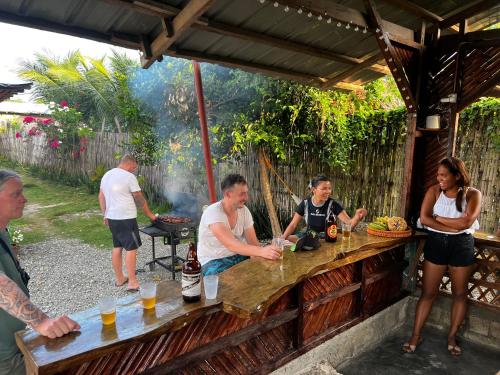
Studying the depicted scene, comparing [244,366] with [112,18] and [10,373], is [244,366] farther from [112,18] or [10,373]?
[112,18]

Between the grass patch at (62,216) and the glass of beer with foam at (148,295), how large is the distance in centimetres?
614

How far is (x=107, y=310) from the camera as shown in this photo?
193cm

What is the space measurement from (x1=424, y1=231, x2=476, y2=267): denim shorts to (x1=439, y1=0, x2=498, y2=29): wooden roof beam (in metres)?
2.67

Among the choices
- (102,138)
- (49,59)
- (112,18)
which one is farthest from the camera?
(49,59)

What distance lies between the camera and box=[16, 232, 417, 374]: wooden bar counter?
181cm

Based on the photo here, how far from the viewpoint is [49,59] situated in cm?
1580

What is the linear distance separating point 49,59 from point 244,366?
57.2 ft

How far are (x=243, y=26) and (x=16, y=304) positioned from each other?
3091 mm

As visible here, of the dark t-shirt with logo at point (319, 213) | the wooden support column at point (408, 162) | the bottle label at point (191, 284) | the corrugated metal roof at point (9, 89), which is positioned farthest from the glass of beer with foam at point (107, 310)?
the corrugated metal roof at point (9, 89)

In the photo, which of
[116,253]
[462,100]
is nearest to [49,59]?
[116,253]

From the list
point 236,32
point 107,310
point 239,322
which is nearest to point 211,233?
point 239,322

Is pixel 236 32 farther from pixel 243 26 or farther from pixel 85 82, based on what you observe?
pixel 85 82

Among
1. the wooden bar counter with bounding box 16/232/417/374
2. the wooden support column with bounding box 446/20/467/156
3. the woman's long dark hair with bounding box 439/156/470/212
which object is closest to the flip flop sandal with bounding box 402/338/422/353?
the wooden bar counter with bounding box 16/232/417/374

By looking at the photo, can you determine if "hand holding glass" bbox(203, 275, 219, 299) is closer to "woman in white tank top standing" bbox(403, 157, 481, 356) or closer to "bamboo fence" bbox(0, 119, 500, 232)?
"woman in white tank top standing" bbox(403, 157, 481, 356)
